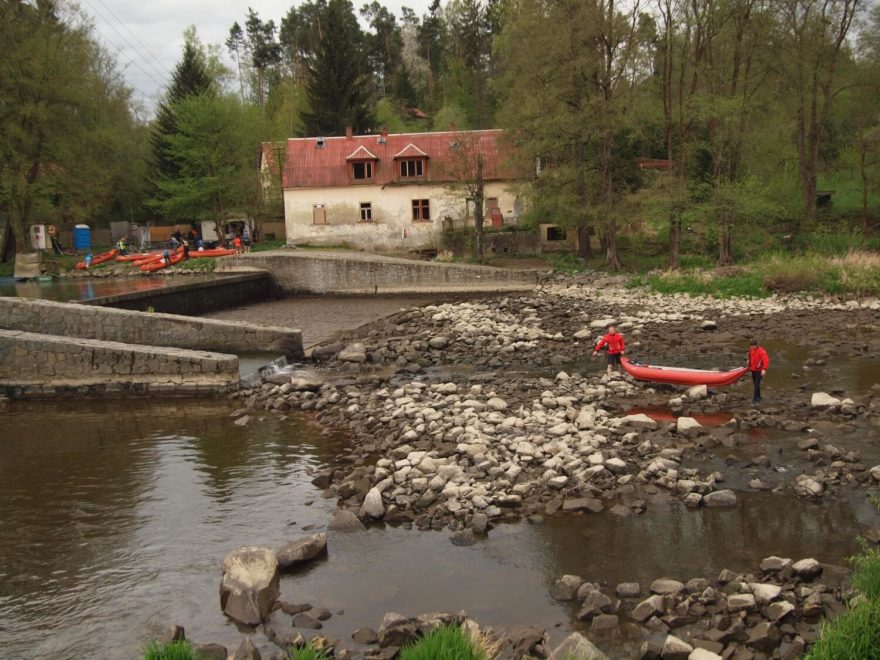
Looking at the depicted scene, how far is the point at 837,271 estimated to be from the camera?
2394cm

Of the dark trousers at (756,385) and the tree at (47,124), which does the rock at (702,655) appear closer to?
the dark trousers at (756,385)

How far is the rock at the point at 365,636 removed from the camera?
6125 millimetres

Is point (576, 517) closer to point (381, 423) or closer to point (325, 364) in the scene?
point (381, 423)

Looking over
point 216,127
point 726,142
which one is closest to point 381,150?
point 216,127

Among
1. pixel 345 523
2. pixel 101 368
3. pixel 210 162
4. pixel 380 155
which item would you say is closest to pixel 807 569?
pixel 345 523

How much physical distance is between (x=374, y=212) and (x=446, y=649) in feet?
131

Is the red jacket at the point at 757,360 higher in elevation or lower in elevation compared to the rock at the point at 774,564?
higher

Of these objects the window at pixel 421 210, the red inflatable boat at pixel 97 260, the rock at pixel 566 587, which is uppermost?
the window at pixel 421 210

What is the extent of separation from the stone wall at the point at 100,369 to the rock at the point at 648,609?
35.8 feet

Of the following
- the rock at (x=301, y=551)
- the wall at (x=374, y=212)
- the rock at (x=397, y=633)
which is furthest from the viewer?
the wall at (x=374, y=212)

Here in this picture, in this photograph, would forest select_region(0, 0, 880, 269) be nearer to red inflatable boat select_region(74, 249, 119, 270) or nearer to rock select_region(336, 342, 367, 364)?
red inflatable boat select_region(74, 249, 119, 270)

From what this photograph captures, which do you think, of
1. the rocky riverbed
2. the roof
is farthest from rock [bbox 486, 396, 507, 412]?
the roof

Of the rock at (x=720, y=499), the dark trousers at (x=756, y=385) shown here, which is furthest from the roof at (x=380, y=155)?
the rock at (x=720, y=499)

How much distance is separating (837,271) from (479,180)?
56.1 feet
